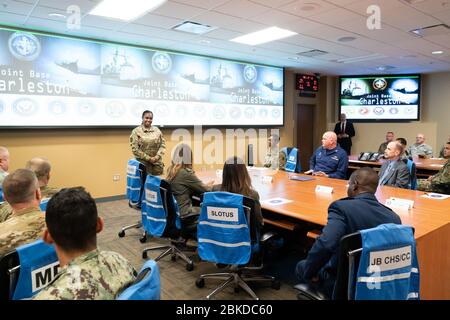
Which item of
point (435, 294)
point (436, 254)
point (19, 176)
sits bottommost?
point (435, 294)

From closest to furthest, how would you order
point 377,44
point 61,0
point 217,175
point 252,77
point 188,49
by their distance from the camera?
point 61,0, point 217,175, point 377,44, point 188,49, point 252,77

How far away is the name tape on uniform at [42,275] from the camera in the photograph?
4.67 feet

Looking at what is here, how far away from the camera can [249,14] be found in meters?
4.31

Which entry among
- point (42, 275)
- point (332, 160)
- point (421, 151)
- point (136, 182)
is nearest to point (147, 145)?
point (136, 182)

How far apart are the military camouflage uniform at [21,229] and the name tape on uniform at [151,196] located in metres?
1.38

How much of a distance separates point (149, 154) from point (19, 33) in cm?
256

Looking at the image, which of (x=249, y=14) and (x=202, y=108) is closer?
(x=249, y=14)

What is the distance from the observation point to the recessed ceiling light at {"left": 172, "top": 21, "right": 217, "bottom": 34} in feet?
15.6

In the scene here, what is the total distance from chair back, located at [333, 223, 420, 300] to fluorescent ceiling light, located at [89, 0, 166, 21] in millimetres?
3529

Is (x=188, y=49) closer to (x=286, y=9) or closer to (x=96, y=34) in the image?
(x=96, y=34)

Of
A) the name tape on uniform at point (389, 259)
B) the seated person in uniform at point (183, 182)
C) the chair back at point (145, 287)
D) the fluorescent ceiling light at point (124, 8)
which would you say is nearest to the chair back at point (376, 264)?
the name tape on uniform at point (389, 259)

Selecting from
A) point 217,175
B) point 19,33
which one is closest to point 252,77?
point 217,175

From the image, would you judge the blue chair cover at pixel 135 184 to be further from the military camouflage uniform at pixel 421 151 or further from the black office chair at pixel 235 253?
the military camouflage uniform at pixel 421 151

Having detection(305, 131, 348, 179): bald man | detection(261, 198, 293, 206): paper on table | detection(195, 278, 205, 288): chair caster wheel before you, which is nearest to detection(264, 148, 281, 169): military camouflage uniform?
detection(305, 131, 348, 179): bald man
